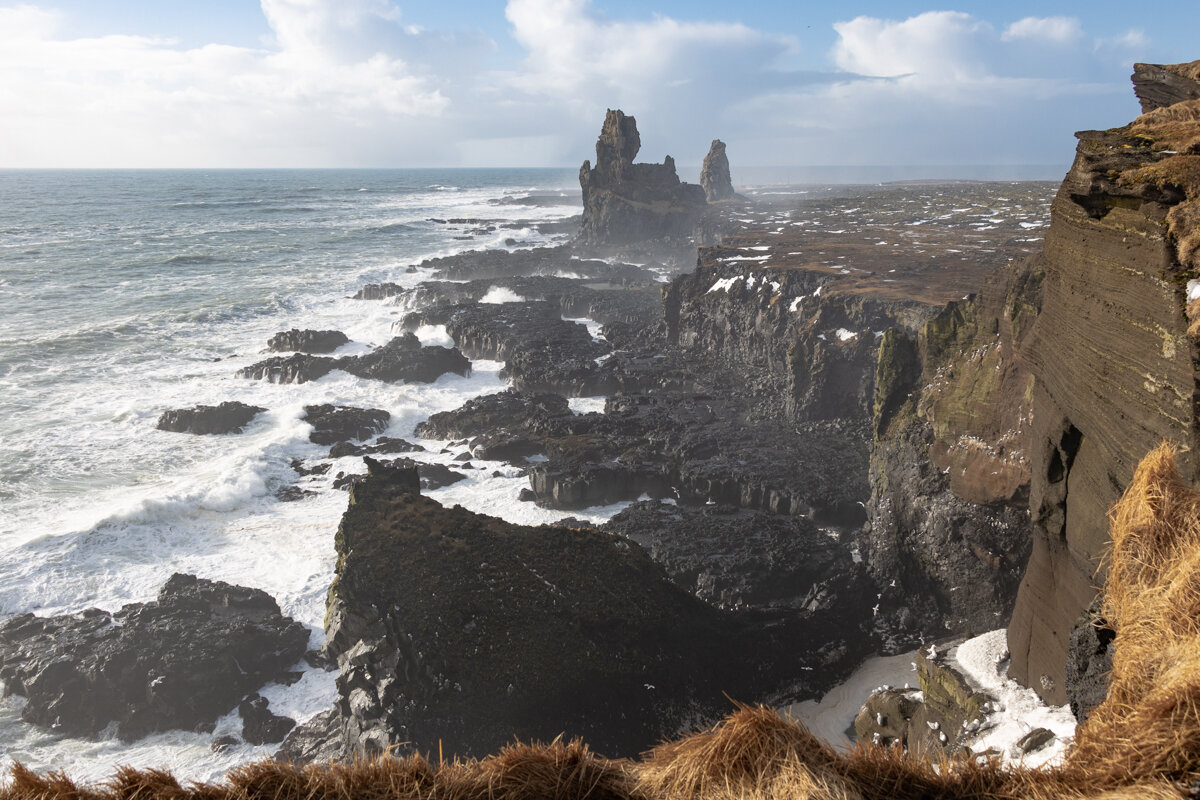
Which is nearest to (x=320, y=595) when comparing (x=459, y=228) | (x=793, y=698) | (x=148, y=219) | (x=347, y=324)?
(x=793, y=698)

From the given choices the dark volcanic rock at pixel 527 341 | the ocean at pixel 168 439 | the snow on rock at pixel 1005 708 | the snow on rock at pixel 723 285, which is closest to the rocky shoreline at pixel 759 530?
the snow on rock at pixel 1005 708

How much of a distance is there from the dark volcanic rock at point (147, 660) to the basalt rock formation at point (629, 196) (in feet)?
186

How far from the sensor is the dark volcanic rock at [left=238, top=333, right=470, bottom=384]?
3228 centimetres

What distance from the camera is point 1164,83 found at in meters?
10.2

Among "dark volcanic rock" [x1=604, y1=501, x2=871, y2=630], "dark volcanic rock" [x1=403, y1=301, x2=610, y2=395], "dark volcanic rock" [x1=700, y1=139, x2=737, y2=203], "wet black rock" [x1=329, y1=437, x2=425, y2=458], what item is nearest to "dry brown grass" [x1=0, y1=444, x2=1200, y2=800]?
"dark volcanic rock" [x1=604, y1=501, x2=871, y2=630]

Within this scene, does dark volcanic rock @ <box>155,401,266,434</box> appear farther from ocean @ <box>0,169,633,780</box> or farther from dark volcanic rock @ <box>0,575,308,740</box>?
dark volcanic rock @ <box>0,575,308,740</box>

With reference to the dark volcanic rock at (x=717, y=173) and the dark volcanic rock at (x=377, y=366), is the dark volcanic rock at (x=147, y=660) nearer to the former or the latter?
the dark volcanic rock at (x=377, y=366)

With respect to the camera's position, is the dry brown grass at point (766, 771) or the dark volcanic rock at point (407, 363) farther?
the dark volcanic rock at point (407, 363)

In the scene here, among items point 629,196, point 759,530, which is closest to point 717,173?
point 629,196

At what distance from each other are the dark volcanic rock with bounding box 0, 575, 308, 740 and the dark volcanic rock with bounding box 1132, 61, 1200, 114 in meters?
17.5

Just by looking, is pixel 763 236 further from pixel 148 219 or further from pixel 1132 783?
pixel 148 219

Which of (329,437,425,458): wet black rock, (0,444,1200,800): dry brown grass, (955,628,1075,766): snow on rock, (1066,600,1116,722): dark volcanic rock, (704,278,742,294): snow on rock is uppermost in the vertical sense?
(704,278,742,294): snow on rock

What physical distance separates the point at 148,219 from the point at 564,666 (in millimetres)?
107937

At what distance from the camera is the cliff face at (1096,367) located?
6.87 m
